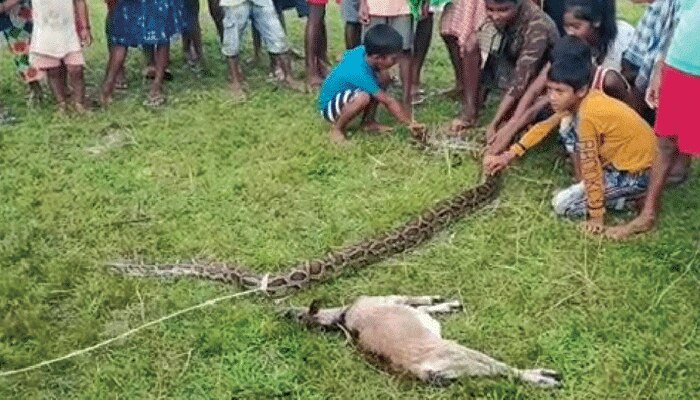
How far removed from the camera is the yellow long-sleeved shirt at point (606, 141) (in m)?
5.53

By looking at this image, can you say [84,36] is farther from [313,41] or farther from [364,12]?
[364,12]

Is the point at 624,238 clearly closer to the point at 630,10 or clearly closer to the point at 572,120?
the point at 572,120

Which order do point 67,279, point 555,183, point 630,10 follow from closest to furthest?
point 67,279 < point 555,183 < point 630,10

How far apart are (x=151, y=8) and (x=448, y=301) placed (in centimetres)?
426

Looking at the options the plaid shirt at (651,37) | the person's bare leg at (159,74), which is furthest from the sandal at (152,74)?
the plaid shirt at (651,37)

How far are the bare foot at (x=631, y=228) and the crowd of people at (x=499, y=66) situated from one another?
11mm

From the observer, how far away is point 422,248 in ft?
18.0

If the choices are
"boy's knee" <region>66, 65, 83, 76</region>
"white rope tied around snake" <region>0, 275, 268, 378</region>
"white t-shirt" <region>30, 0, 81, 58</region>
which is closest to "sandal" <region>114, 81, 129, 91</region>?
"boy's knee" <region>66, 65, 83, 76</region>

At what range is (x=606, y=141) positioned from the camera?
222 inches

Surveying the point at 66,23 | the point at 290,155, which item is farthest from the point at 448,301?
the point at 66,23

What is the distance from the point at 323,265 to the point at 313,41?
3.47m

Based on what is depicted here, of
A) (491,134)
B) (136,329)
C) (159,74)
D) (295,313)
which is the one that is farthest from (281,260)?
(159,74)

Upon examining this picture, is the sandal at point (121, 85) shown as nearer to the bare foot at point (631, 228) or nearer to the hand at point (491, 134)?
the hand at point (491, 134)

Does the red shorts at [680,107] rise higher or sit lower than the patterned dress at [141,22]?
higher
